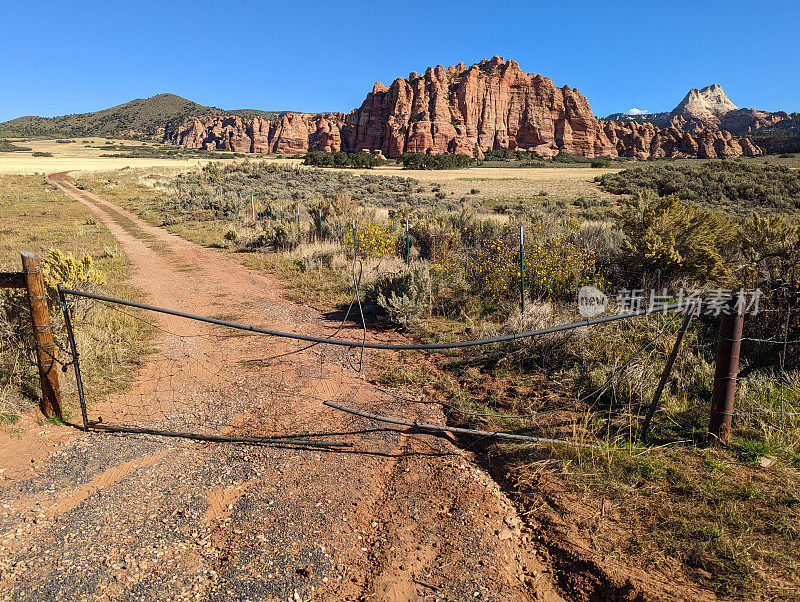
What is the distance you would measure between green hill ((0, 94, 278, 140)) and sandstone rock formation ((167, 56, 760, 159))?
57.8 meters

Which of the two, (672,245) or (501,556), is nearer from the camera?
(501,556)

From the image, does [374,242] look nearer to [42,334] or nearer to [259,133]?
[42,334]

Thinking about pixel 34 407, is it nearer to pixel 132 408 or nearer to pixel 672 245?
pixel 132 408

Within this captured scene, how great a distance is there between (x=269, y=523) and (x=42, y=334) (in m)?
3.17

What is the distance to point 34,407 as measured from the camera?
4.77m

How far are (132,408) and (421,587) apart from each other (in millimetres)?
3891

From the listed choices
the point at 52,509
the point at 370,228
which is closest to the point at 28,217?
the point at 370,228

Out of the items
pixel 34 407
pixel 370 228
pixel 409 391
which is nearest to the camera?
pixel 34 407

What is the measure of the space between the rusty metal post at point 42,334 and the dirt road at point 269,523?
27.0 inches

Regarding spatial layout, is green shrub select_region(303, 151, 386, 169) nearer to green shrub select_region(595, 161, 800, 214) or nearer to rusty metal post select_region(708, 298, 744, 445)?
green shrub select_region(595, 161, 800, 214)

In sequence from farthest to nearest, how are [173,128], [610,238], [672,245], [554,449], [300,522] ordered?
[173,128], [610,238], [672,245], [554,449], [300,522]

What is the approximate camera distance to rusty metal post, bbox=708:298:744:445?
3678mm

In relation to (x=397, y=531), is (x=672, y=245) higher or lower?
higher

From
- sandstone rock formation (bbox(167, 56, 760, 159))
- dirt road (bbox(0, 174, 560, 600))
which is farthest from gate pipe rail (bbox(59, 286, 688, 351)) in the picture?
sandstone rock formation (bbox(167, 56, 760, 159))
